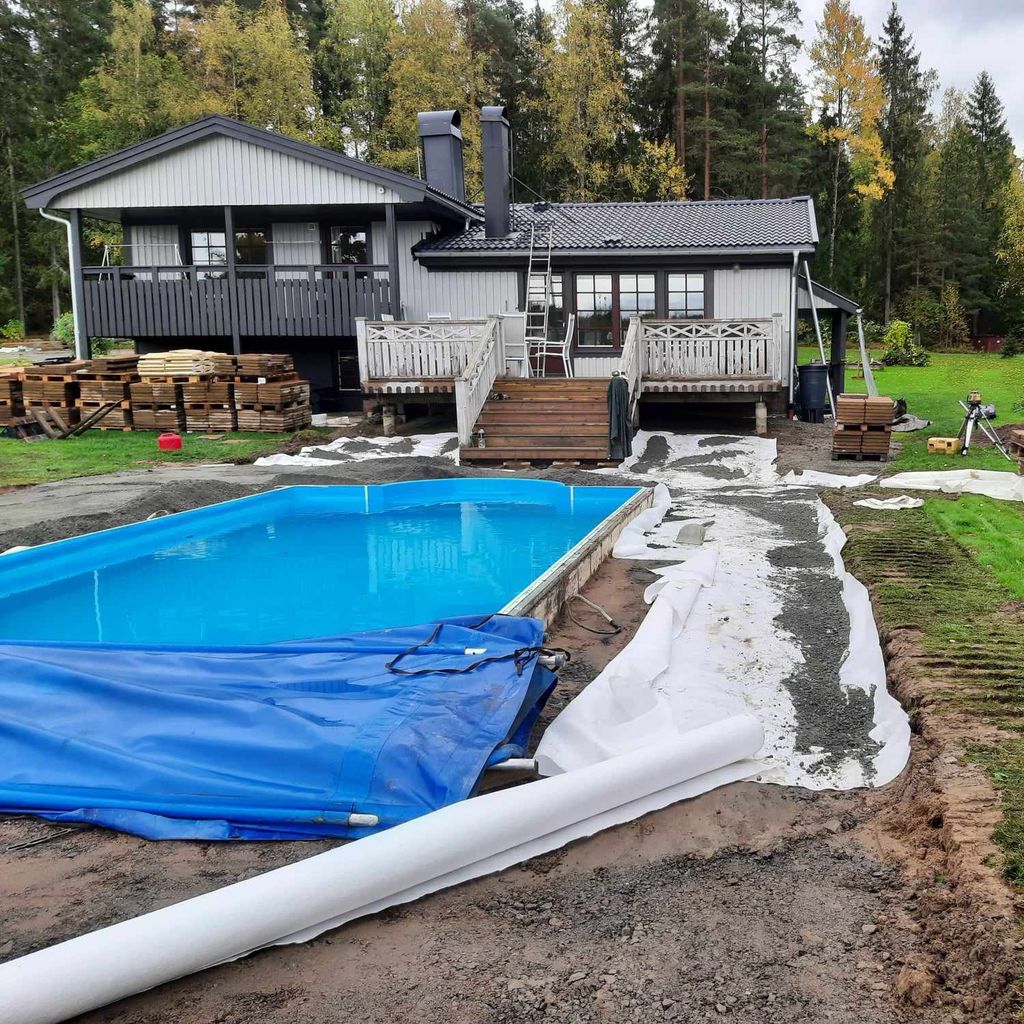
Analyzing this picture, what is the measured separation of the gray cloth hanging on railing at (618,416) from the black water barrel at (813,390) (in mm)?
5581

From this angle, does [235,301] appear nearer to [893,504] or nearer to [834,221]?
[893,504]

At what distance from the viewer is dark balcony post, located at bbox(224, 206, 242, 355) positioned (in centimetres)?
1969

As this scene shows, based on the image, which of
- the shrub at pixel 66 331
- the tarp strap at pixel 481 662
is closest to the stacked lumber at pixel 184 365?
the tarp strap at pixel 481 662

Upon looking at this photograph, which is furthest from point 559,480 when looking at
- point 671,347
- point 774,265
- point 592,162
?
point 592,162

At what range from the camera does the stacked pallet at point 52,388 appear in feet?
60.8

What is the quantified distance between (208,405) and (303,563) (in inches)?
357

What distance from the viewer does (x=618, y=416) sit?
14930mm

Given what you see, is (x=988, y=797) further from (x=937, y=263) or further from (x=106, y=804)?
(x=937, y=263)

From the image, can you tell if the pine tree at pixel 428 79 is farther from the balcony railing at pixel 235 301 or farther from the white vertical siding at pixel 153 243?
the balcony railing at pixel 235 301

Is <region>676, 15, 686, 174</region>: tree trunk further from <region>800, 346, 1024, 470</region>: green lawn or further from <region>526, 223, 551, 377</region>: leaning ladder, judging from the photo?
<region>526, 223, 551, 377</region>: leaning ladder

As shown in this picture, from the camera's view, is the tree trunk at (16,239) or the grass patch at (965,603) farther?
the tree trunk at (16,239)

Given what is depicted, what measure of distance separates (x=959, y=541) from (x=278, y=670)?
5958 mm

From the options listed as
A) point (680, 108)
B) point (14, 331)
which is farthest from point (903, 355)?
point (14, 331)

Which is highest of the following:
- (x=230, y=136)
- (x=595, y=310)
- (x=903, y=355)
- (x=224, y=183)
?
(x=230, y=136)
